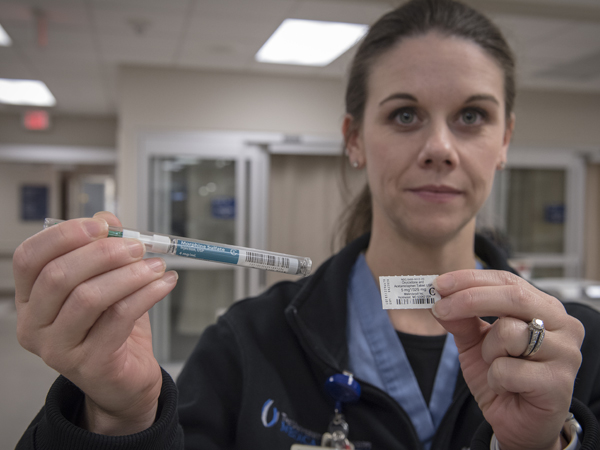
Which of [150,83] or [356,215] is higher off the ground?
[150,83]

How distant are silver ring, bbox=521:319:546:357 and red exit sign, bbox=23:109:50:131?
24.7ft

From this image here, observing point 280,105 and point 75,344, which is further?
point 280,105

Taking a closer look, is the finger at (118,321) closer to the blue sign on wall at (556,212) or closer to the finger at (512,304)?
the finger at (512,304)

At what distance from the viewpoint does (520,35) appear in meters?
3.88

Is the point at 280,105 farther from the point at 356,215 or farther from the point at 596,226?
the point at 596,226

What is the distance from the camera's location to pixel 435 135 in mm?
982

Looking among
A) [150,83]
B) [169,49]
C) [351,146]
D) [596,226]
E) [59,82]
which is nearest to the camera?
[351,146]

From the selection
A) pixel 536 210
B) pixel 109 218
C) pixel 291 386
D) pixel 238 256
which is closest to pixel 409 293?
pixel 238 256

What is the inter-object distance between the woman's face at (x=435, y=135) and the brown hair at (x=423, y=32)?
3 cm

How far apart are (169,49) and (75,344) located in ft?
13.4

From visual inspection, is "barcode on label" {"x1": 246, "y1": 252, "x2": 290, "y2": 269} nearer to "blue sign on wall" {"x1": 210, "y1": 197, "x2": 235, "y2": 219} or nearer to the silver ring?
the silver ring

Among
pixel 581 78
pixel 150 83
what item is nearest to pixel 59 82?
pixel 150 83

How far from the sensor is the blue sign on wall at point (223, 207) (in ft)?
16.0

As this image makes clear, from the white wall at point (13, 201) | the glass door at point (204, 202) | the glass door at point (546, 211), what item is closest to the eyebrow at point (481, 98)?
the glass door at point (204, 202)
